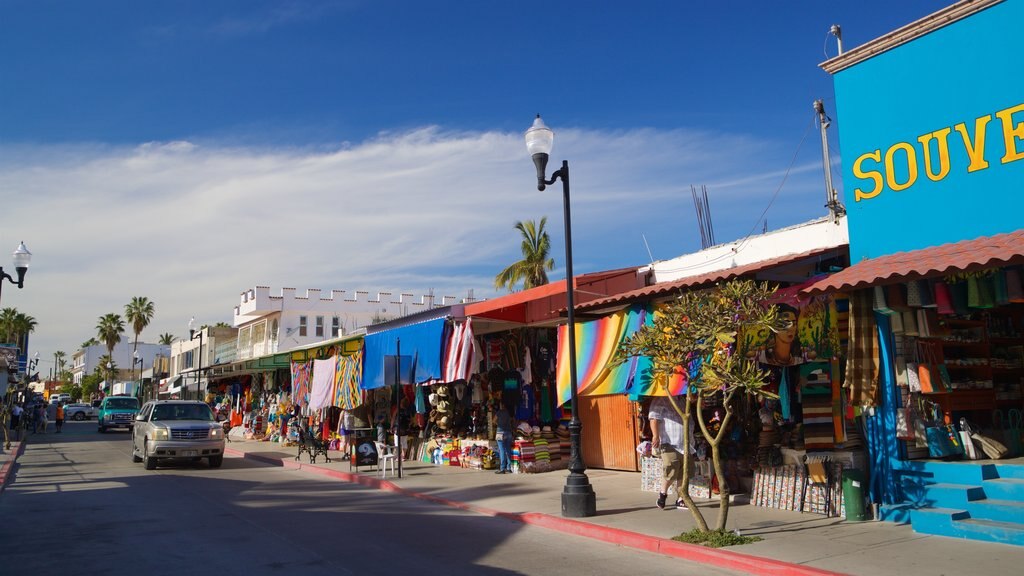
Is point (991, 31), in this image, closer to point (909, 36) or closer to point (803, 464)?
point (909, 36)

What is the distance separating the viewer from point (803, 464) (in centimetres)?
1064

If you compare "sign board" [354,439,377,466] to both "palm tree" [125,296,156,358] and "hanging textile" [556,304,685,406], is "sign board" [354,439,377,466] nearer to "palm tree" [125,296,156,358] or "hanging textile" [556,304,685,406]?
"hanging textile" [556,304,685,406]

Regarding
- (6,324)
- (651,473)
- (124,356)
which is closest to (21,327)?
(6,324)

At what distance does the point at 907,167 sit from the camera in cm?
1020

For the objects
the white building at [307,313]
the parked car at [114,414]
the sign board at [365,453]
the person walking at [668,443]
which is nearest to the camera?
the person walking at [668,443]

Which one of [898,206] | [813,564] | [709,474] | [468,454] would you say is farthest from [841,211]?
→ [468,454]

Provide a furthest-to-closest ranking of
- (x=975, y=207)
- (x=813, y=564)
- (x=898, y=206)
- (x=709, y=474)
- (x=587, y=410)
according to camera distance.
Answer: (x=587, y=410) → (x=709, y=474) → (x=898, y=206) → (x=975, y=207) → (x=813, y=564)

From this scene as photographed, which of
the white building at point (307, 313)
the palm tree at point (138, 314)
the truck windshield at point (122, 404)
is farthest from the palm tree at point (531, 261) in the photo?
the palm tree at point (138, 314)

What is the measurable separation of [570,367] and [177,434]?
12.1m

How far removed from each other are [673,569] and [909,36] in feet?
26.4

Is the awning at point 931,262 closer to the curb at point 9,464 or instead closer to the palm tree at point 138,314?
the curb at point 9,464

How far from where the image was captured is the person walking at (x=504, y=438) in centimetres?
1684

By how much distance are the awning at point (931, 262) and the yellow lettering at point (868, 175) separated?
1.02 m

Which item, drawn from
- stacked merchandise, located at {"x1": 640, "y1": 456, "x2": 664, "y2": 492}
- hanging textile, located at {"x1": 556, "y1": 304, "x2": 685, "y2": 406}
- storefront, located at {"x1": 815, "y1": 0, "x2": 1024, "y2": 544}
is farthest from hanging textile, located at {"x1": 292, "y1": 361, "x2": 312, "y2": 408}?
storefront, located at {"x1": 815, "y1": 0, "x2": 1024, "y2": 544}
